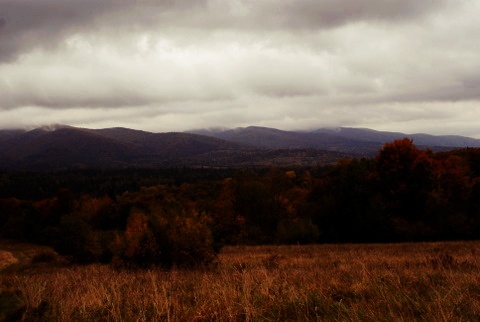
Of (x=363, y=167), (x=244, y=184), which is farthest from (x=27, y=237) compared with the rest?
(x=363, y=167)

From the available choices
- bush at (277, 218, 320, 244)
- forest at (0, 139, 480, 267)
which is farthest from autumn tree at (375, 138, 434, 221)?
bush at (277, 218, 320, 244)

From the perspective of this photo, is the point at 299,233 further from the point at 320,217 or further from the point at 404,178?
the point at 404,178

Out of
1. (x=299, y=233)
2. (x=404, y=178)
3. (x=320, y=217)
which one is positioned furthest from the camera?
(x=404, y=178)

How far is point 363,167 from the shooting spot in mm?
49531

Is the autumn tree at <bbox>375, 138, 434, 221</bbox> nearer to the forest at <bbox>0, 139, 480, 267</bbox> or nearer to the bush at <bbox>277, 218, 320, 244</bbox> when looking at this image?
the forest at <bbox>0, 139, 480, 267</bbox>

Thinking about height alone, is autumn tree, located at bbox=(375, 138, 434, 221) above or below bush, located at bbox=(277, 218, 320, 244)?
above

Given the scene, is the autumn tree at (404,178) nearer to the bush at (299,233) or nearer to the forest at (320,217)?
the forest at (320,217)

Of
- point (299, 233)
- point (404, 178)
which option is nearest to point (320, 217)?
point (299, 233)

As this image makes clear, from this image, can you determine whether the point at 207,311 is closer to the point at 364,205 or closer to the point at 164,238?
the point at 164,238

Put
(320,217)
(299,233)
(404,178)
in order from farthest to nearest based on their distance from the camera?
1. (404,178)
2. (320,217)
3. (299,233)

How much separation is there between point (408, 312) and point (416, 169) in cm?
4698

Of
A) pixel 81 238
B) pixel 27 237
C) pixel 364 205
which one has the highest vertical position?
pixel 364 205

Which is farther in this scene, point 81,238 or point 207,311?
point 81,238

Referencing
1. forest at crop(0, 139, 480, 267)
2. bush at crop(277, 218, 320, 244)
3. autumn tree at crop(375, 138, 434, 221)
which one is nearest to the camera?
forest at crop(0, 139, 480, 267)
